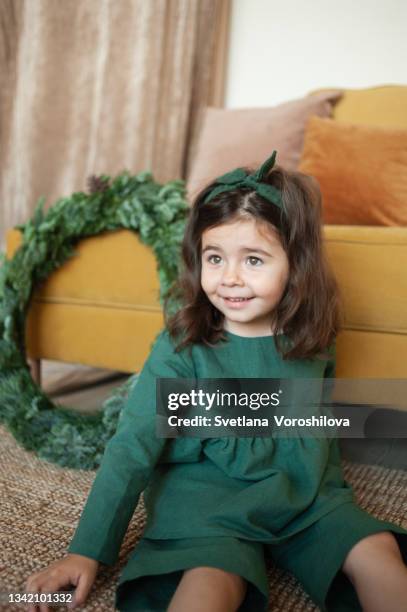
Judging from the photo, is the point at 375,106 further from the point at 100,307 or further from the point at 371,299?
the point at 100,307

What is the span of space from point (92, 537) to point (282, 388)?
37 centimetres

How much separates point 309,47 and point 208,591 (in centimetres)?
204

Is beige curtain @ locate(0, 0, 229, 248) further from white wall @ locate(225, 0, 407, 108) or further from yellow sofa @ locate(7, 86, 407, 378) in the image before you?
yellow sofa @ locate(7, 86, 407, 378)

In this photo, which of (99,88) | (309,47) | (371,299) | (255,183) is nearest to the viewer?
(255,183)

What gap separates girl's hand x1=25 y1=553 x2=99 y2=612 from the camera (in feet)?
2.24

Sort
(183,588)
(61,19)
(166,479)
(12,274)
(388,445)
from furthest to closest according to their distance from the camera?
(61,19) < (12,274) < (388,445) < (166,479) < (183,588)

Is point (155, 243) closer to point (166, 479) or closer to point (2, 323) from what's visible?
point (2, 323)

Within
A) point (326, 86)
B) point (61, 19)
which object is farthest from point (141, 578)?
point (61, 19)

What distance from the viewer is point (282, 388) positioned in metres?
0.93

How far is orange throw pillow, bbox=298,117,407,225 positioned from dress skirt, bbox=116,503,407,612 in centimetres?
90

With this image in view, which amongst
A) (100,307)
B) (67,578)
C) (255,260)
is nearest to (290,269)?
(255,260)

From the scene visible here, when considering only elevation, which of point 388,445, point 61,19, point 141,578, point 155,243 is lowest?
point 388,445

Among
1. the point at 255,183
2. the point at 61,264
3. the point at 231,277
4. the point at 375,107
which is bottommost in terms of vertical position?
the point at 61,264

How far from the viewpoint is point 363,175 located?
59.3 inches
